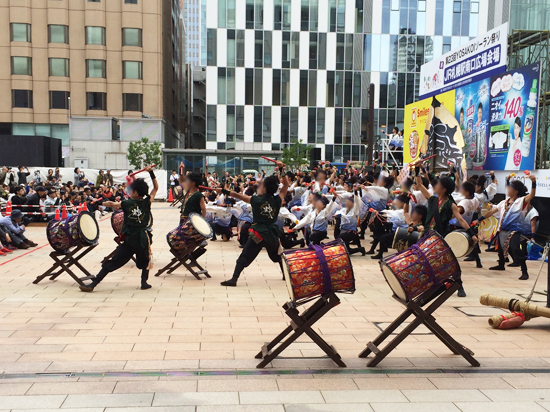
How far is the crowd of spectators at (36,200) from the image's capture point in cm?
1114

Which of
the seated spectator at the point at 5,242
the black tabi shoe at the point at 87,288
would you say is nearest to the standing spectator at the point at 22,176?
the seated spectator at the point at 5,242

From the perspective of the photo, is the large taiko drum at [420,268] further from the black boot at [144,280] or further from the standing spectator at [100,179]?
the standing spectator at [100,179]

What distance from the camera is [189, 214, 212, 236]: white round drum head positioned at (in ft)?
26.0

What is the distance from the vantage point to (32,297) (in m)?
6.88

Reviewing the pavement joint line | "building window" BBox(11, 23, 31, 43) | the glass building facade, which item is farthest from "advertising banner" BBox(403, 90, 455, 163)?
"building window" BBox(11, 23, 31, 43)

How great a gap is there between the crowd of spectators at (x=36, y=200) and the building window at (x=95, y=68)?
18216 millimetres

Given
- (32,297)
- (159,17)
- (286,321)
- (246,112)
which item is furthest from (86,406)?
(159,17)

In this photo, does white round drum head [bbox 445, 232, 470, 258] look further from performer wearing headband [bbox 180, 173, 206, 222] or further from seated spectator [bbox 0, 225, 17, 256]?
seated spectator [bbox 0, 225, 17, 256]

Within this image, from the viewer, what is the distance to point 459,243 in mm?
6570

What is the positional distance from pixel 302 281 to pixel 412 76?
3859 cm

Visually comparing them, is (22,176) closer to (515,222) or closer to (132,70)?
(515,222)

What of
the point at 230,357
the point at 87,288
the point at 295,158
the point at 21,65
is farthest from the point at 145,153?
the point at 230,357

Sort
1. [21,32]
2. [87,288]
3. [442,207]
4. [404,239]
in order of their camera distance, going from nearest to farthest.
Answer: [442,207], [87,288], [404,239], [21,32]

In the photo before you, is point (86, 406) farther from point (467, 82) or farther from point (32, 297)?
point (467, 82)
